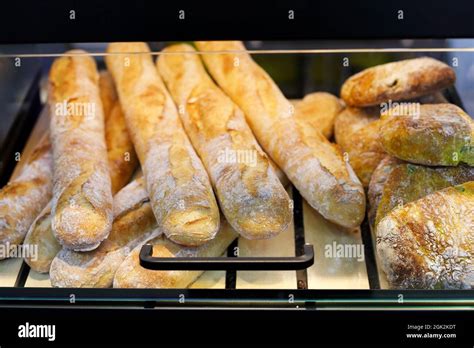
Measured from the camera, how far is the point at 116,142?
5.98ft

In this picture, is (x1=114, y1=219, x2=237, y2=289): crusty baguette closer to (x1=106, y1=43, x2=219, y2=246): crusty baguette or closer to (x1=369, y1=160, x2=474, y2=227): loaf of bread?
(x1=106, y1=43, x2=219, y2=246): crusty baguette

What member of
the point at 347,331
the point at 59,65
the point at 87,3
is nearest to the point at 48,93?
the point at 59,65

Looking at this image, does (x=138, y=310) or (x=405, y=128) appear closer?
(x=138, y=310)

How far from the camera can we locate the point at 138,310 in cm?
143

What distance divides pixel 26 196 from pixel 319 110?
0.75 m

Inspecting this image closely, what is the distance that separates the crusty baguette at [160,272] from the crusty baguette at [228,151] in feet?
0.30

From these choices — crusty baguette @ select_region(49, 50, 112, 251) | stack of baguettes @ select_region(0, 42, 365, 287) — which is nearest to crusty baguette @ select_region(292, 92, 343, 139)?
stack of baguettes @ select_region(0, 42, 365, 287)

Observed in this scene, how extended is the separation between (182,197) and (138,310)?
24cm

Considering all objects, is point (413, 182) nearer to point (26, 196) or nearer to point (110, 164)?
point (110, 164)

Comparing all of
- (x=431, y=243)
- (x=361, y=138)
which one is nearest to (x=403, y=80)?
(x=361, y=138)

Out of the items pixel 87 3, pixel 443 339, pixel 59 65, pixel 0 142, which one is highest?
pixel 87 3

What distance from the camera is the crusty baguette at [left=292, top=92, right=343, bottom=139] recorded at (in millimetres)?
1848

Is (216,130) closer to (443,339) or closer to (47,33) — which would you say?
(47,33)

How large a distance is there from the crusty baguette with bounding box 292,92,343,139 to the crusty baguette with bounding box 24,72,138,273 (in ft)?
1.39
